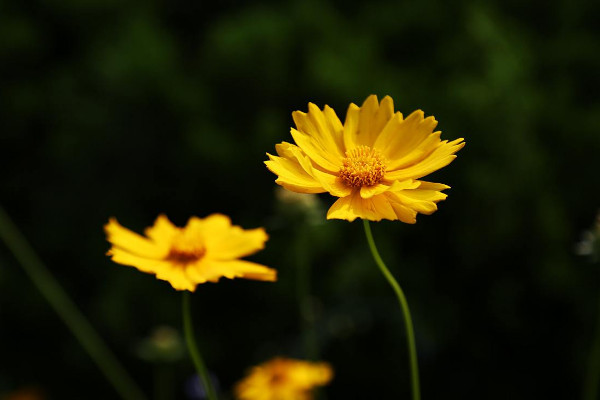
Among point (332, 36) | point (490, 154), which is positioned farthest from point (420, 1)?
point (490, 154)

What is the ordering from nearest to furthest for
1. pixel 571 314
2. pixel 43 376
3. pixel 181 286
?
1. pixel 181 286
2. pixel 571 314
3. pixel 43 376

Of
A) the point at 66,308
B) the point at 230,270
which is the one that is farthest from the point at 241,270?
the point at 66,308

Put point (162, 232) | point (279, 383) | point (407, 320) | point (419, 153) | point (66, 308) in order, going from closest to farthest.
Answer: point (407, 320) < point (419, 153) < point (162, 232) < point (279, 383) < point (66, 308)

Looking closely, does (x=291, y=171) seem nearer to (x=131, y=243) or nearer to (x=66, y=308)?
(x=131, y=243)

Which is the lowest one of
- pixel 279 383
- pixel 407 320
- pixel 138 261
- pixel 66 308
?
pixel 407 320

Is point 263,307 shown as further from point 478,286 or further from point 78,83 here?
point 78,83

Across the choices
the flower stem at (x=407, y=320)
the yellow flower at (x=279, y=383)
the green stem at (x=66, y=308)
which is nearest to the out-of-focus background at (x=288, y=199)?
the green stem at (x=66, y=308)
